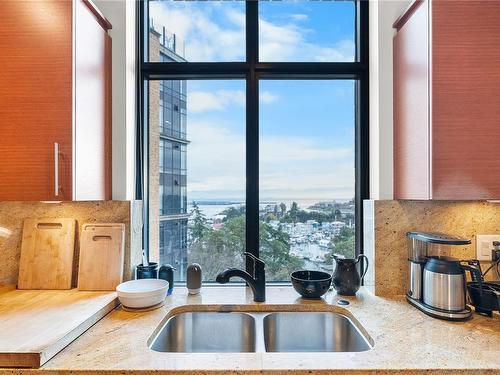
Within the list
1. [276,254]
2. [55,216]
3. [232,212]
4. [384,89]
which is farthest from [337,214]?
[55,216]

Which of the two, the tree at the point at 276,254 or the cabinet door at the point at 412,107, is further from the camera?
the tree at the point at 276,254

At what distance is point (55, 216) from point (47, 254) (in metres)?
0.19

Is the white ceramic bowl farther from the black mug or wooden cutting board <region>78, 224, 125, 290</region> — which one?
the black mug

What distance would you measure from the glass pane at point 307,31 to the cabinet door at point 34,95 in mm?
1016

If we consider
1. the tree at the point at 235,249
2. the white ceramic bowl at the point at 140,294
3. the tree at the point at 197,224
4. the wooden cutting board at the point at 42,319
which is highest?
the tree at the point at 197,224

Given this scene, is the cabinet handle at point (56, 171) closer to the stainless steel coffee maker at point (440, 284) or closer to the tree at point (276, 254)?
the tree at point (276, 254)

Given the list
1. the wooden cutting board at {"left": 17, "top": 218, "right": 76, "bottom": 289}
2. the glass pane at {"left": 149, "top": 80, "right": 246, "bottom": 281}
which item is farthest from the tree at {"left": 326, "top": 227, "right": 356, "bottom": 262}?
the wooden cutting board at {"left": 17, "top": 218, "right": 76, "bottom": 289}

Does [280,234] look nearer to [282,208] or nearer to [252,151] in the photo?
[282,208]

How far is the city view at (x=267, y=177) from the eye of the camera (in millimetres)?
1726

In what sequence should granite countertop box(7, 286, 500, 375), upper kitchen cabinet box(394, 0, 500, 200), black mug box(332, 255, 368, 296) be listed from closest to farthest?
1. granite countertop box(7, 286, 500, 375)
2. upper kitchen cabinet box(394, 0, 500, 200)
3. black mug box(332, 255, 368, 296)

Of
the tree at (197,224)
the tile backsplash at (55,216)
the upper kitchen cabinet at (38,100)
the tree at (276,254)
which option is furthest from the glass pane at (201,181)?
the upper kitchen cabinet at (38,100)

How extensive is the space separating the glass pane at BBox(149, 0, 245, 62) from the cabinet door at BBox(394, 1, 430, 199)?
855 mm

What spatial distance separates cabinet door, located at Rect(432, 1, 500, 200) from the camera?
117 cm

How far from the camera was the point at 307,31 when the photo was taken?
68.7 inches
